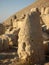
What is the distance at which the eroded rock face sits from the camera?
12.3m

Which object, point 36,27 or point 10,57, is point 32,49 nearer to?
point 36,27

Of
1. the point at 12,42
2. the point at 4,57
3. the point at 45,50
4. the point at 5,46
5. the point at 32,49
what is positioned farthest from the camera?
the point at 12,42

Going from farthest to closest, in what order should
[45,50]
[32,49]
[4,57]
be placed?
[4,57] → [45,50] → [32,49]

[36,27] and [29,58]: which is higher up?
[36,27]

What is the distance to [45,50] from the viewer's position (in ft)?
44.9

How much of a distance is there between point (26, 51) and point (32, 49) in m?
0.33

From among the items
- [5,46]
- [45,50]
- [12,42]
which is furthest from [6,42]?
[45,50]

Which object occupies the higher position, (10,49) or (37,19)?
(37,19)

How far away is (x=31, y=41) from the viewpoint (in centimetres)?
1234

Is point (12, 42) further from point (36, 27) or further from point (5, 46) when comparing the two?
point (36, 27)

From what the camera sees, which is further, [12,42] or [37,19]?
[12,42]

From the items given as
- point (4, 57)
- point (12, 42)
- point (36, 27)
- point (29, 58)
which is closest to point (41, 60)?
point (29, 58)

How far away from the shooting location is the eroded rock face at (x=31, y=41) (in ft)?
40.5

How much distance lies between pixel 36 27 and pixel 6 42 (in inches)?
190
